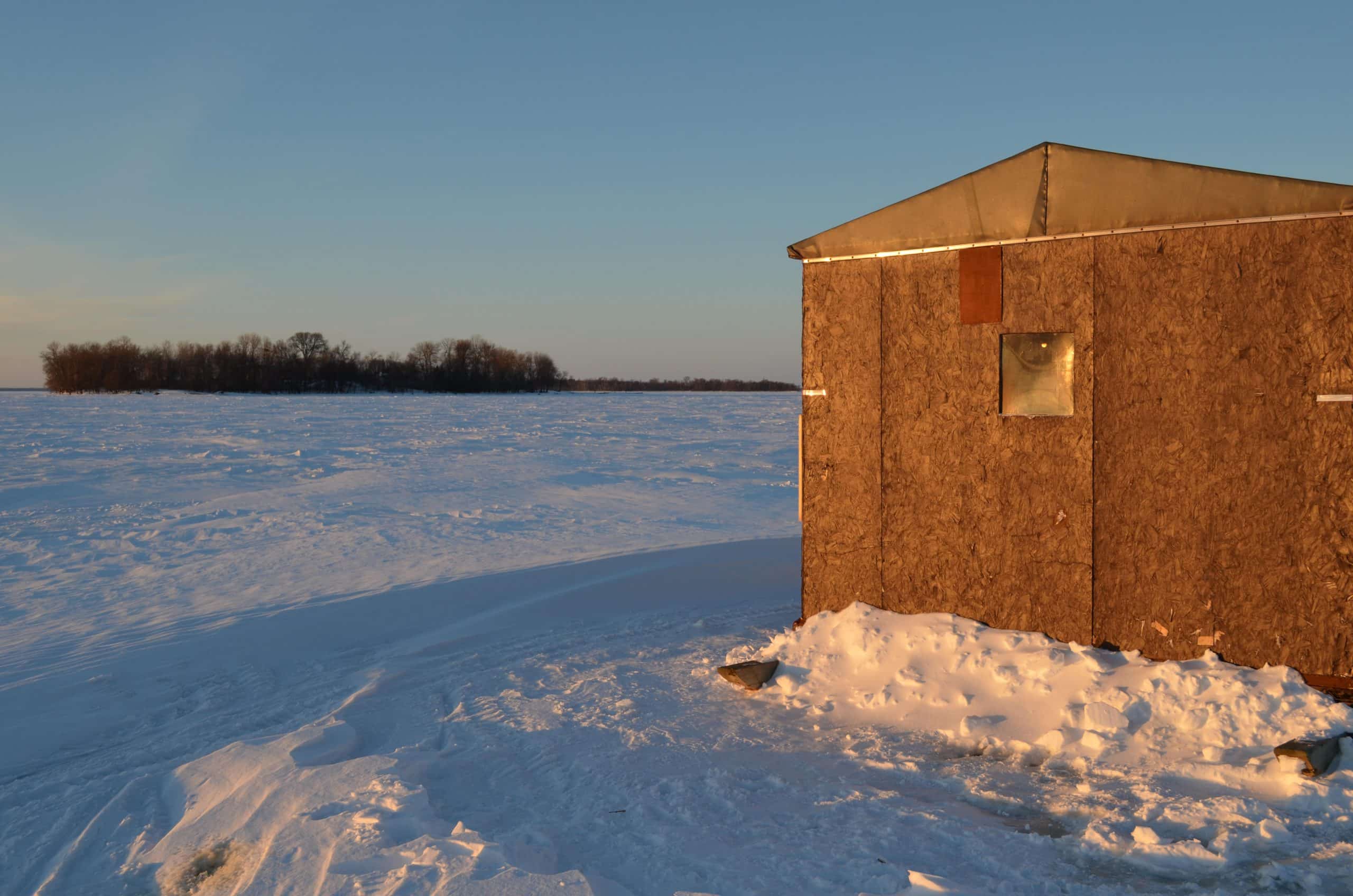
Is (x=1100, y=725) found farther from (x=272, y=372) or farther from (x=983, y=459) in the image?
(x=272, y=372)

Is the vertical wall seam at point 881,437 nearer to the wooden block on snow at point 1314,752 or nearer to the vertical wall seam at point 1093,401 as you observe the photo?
the vertical wall seam at point 1093,401

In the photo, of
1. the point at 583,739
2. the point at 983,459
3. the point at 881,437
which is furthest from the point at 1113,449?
the point at 583,739

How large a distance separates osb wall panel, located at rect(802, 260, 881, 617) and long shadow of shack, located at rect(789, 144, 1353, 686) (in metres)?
0.02

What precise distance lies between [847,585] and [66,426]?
2925 centimetres

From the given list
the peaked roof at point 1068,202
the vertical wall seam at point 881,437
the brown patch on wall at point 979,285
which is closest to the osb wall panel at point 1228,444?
the peaked roof at point 1068,202

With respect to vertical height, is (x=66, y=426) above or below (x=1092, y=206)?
below

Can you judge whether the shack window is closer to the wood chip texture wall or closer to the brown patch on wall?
the wood chip texture wall

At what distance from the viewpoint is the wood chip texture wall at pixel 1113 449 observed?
5371mm

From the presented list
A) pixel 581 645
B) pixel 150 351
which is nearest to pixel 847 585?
pixel 581 645

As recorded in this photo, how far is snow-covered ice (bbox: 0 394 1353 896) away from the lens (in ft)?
12.1

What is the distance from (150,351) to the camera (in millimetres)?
67625

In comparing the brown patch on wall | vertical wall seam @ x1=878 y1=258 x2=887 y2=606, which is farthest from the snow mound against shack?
the brown patch on wall

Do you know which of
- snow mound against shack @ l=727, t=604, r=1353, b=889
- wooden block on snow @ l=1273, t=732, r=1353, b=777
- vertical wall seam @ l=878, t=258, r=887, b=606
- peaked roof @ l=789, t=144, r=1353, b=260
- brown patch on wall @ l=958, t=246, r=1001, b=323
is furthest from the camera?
vertical wall seam @ l=878, t=258, r=887, b=606

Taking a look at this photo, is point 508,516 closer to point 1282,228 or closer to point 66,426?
point 1282,228
